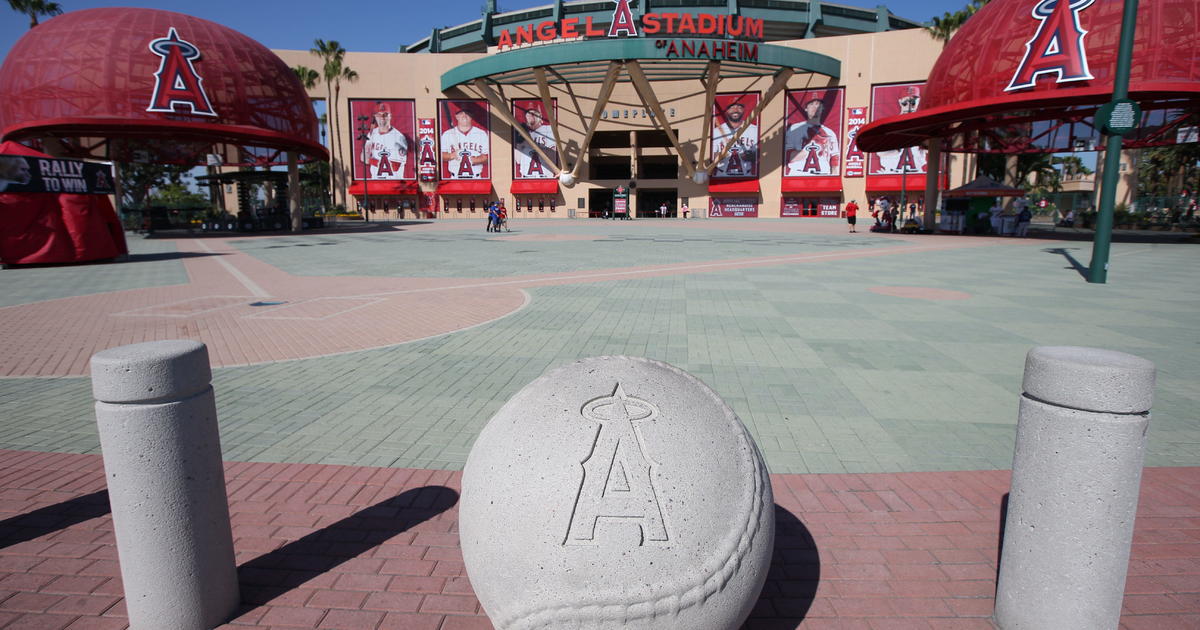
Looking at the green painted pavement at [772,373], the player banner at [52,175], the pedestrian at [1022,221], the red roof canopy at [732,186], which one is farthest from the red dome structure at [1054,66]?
the player banner at [52,175]

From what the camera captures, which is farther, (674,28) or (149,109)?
(674,28)

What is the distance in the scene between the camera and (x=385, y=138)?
58750mm

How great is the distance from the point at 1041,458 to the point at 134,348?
4.07 m

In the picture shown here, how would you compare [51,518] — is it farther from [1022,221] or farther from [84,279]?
[1022,221]

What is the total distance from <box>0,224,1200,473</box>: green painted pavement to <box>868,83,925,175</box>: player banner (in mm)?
42452

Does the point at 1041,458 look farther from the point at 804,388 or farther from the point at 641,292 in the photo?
the point at 641,292

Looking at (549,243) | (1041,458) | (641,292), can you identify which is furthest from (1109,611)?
(549,243)

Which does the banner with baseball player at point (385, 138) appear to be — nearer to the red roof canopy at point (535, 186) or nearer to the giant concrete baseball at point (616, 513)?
the red roof canopy at point (535, 186)

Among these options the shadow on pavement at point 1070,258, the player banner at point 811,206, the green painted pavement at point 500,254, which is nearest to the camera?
the shadow on pavement at point 1070,258

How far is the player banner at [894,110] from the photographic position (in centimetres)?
5181

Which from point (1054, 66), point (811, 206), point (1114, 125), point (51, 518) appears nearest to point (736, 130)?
point (811, 206)

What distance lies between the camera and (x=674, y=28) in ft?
151

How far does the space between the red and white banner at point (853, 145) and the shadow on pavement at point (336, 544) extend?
185ft

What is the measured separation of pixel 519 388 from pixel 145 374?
4125 millimetres
